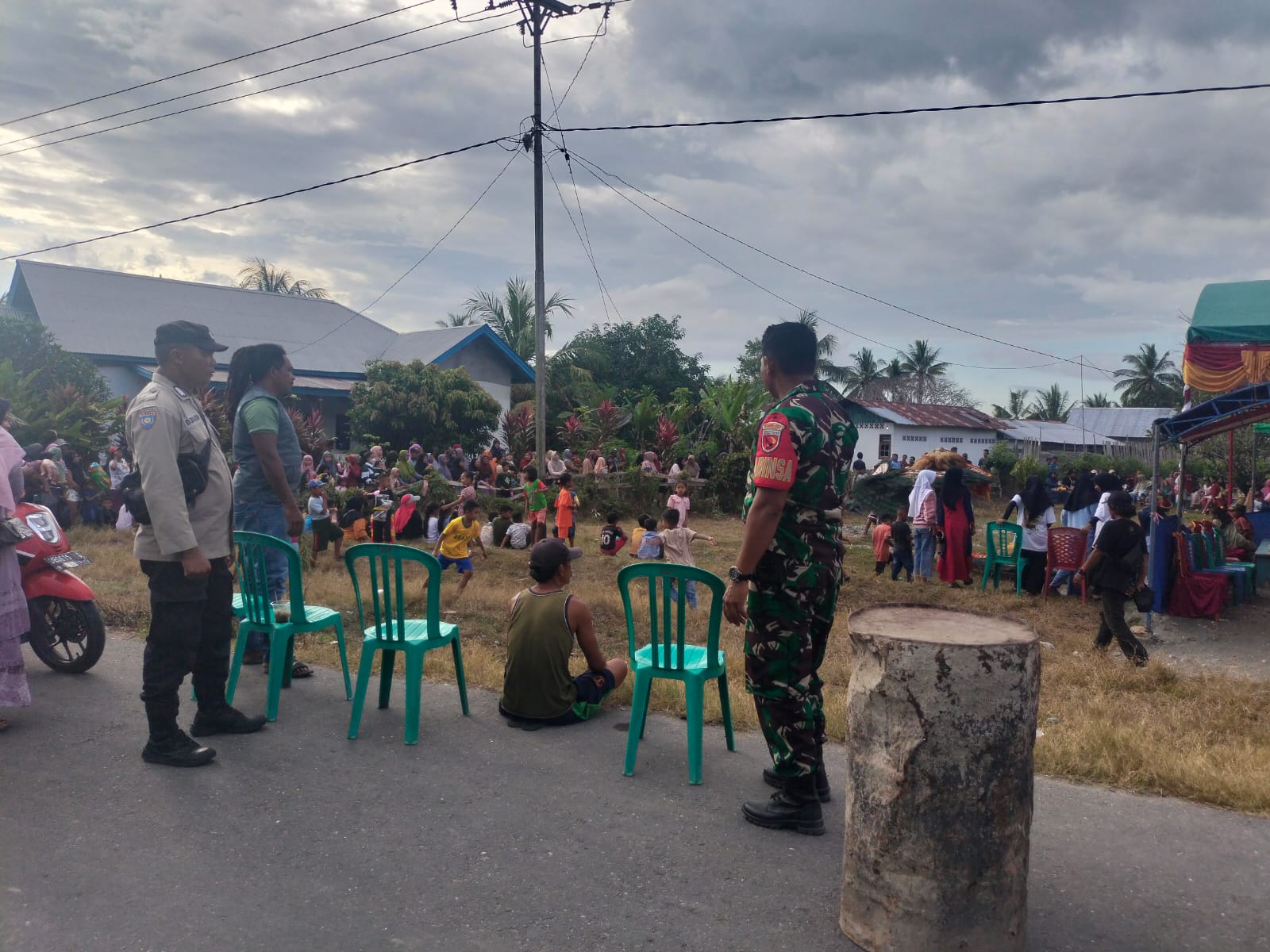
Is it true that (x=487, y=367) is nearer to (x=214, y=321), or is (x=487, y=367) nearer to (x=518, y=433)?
(x=518, y=433)

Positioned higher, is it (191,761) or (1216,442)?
(1216,442)

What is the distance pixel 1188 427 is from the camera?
920 centimetres

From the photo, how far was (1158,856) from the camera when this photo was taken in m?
3.36

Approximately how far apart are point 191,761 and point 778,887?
8.86 ft

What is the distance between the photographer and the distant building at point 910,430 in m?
39.4

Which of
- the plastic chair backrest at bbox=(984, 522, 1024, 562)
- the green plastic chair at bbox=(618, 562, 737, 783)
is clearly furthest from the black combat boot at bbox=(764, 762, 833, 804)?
the plastic chair backrest at bbox=(984, 522, 1024, 562)

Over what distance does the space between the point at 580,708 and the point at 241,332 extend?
954 inches

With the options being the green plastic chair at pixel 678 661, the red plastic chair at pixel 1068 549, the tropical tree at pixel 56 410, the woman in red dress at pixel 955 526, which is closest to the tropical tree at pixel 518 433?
the tropical tree at pixel 56 410

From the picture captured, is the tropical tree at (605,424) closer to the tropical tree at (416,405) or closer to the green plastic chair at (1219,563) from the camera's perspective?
the tropical tree at (416,405)

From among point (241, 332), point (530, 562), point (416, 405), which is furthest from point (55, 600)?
point (241, 332)

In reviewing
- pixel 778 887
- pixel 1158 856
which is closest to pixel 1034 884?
pixel 1158 856

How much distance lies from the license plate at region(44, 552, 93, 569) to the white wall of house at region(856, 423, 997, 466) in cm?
3486

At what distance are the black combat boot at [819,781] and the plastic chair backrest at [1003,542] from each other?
7.77 meters

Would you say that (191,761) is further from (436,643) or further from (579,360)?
(579,360)
